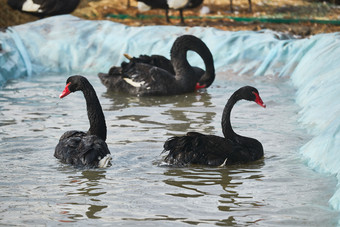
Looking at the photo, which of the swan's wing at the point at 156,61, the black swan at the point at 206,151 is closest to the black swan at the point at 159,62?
the swan's wing at the point at 156,61

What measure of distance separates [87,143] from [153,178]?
795 mm

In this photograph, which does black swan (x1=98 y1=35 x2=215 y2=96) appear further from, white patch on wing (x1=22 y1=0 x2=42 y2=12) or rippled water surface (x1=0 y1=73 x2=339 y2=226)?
white patch on wing (x1=22 y1=0 x2=42 y2=12)

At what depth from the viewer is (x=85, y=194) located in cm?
597

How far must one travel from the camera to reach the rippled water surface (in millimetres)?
5438

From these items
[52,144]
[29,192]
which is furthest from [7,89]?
[29,192]

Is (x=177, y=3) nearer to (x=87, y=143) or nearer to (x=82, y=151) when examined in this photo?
(x=87, y=143)

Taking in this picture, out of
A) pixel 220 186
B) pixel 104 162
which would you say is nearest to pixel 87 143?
pixel 104 162

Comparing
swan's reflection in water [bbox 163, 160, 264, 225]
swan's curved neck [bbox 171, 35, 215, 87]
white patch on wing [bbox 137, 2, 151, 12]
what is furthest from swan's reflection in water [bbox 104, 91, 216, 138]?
white patch on wing [bbox 137, 2, 151, 12]

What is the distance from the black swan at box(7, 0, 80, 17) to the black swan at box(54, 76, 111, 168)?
778cm

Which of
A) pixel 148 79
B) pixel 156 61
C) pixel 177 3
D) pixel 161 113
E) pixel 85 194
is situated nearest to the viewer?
pixel 85 194

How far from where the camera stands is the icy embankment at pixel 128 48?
12422 mm

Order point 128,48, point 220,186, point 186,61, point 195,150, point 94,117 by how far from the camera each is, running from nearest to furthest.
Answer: point 220,186 < point 195,150 < point 94,117 < point 186,61 < point 128,48

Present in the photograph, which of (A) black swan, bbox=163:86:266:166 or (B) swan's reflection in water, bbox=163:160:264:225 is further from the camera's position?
(A) black swan, bbox=163:86:266:166

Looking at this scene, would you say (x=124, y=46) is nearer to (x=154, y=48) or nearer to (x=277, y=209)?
(x=154, y=48)
